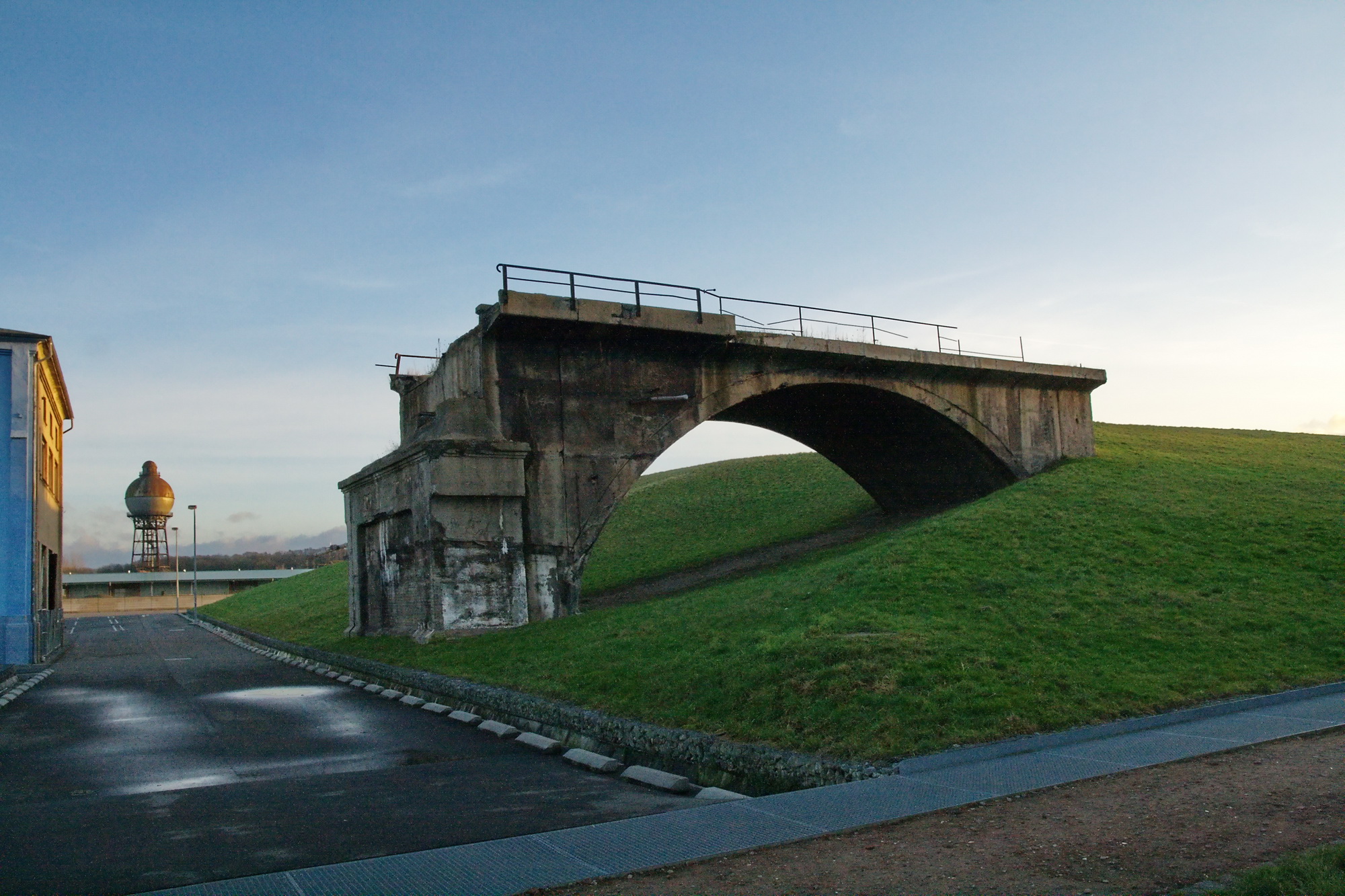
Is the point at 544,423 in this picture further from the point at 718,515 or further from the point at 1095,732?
the point at 718,515

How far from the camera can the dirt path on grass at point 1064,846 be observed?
5.61m

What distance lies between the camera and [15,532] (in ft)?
81.9

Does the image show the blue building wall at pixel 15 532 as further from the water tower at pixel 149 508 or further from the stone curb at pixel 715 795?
the water tower at pixel 149 508

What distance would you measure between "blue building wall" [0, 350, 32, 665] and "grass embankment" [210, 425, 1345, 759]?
23.0 feet

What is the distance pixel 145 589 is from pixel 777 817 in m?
102

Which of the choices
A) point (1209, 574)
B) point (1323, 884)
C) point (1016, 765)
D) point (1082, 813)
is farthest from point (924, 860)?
point (1209, 574)

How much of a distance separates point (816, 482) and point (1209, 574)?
3027cm

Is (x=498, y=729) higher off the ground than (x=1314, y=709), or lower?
lower

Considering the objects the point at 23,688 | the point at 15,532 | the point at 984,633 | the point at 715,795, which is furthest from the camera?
the point at 15,532

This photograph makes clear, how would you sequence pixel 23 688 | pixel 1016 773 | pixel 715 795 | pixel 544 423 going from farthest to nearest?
1. pixel 544 423
2. pixel 23 688
3. pixel 715 795
4. pixel 1016 773

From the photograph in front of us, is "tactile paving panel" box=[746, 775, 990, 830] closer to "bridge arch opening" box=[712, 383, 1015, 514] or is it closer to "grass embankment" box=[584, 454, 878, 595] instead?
"bridge arch opening" box=[712, 383, 1015, 514]

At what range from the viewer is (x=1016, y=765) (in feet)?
28.0

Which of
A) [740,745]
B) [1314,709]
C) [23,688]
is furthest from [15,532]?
[1314,709]

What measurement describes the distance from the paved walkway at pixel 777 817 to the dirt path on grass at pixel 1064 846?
0.69 feet
